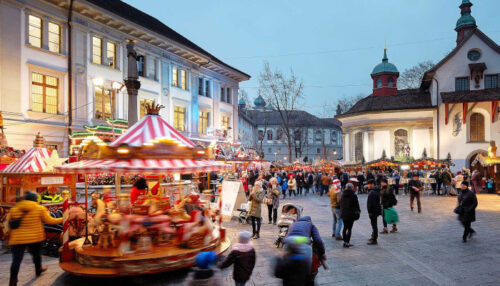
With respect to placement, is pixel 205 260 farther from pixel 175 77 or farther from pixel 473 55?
pixel 473 55

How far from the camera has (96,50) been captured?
21.8 metres

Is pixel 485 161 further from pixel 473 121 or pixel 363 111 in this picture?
pixel 363 111

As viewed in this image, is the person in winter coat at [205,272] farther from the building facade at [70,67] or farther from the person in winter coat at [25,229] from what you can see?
the building facade at [70,67]

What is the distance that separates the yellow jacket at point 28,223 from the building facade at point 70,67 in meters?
9.21

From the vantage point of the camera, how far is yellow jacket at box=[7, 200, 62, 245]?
6.66 meters

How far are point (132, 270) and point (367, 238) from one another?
23.1 ft

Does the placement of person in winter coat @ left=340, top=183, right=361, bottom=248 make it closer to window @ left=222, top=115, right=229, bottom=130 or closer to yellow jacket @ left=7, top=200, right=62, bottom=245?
yellow jacket @ left=7, top=200, right=62, bottom=245

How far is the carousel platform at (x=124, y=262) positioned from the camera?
23.0 ft

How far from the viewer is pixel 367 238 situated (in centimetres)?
1070

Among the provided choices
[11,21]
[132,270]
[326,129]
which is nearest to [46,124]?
[11,21]

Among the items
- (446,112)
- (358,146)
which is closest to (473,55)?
(446,112)

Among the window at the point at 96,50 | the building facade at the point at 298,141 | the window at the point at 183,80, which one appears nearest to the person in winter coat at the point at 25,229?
the window at the point at 96,50

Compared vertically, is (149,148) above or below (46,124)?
below

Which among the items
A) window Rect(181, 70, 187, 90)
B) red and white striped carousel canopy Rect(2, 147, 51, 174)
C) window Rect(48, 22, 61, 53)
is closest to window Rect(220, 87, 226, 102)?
window Rect(181, 70, 187, 90)
